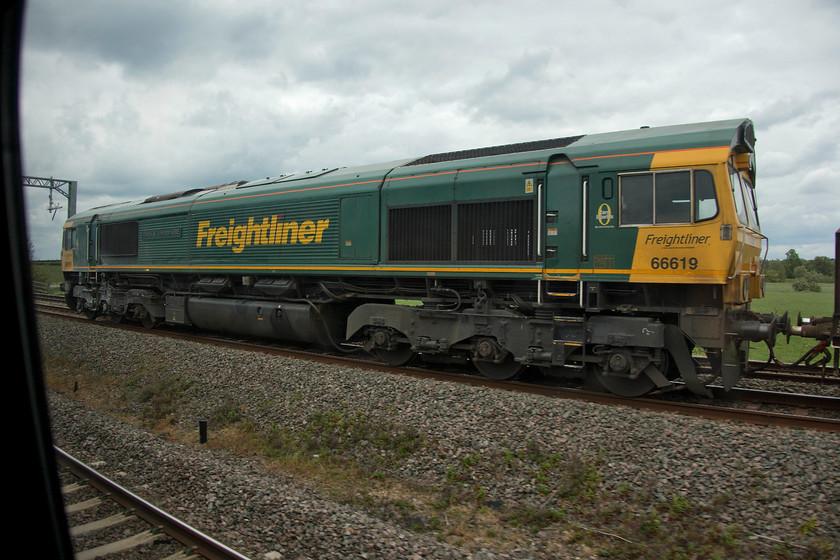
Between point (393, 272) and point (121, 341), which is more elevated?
point (393, 272)

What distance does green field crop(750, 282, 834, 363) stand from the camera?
43.2 ft

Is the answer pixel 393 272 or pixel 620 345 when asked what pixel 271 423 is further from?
pixel 620 345

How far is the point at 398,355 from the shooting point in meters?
10.8

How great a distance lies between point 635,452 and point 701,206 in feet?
12.2

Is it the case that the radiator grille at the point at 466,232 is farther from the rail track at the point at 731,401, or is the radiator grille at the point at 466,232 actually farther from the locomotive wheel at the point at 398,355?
the rail track at the point at 731,401

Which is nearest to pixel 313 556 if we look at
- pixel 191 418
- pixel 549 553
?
pixel 549 553

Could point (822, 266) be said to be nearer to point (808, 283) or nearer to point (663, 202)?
point (808, 283)

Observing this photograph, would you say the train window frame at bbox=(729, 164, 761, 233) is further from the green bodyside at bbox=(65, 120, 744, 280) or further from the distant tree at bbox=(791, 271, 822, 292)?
the distant tree at bbox=(791, 271, 822, 292)

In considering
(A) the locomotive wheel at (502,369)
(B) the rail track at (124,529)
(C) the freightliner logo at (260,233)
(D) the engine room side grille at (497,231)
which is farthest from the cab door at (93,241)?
(A) the locomotive wheel at (502,369)

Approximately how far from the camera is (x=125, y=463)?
6738mm

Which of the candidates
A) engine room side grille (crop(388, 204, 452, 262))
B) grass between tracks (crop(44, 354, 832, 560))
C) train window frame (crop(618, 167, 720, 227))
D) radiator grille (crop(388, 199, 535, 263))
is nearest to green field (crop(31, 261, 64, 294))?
engine room side grille (crop(388, 204, 452, 262))

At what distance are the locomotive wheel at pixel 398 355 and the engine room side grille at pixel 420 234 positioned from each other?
179cm

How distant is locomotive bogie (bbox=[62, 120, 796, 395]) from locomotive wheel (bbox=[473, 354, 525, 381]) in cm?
3

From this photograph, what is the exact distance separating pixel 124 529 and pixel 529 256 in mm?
6630
